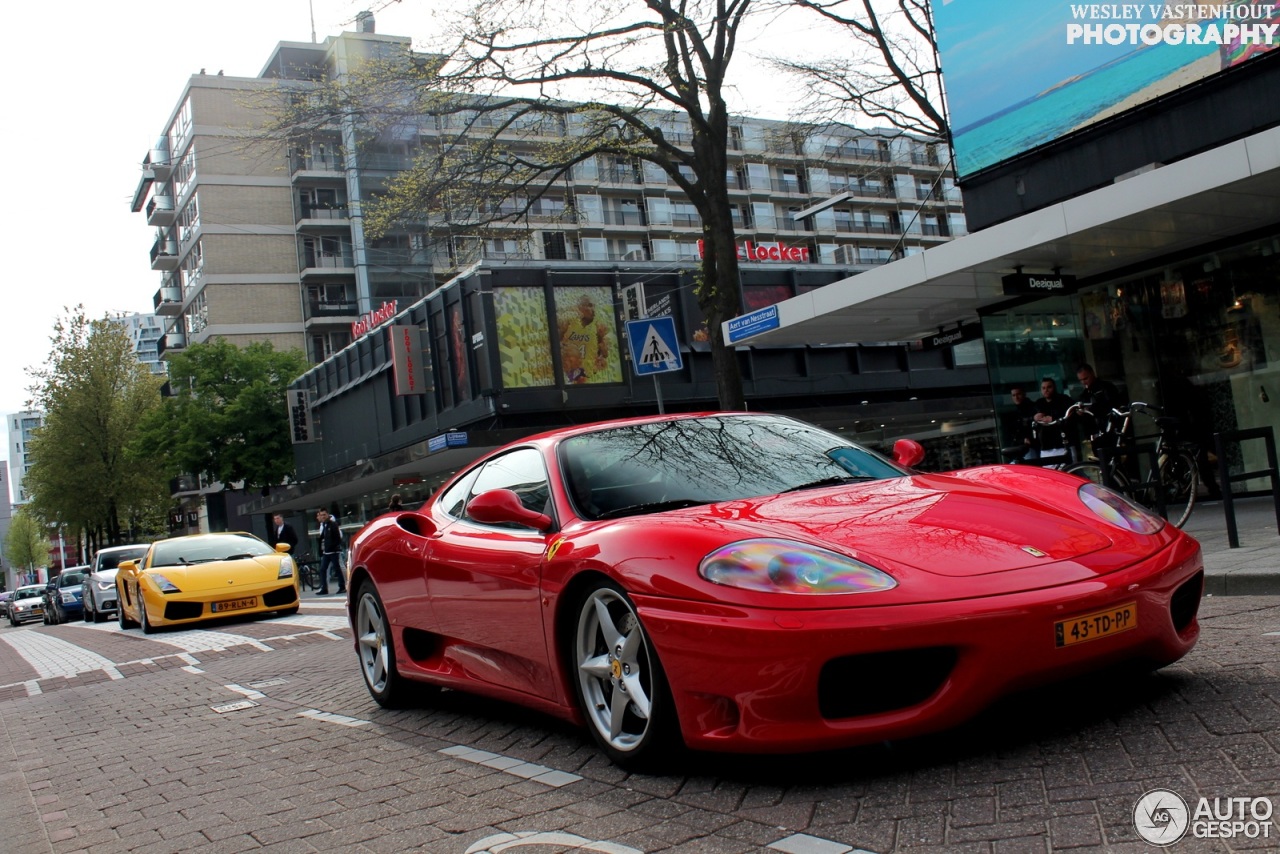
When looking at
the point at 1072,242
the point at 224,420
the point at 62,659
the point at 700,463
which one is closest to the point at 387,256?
the point at 224,420

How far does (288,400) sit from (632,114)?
96.0ft

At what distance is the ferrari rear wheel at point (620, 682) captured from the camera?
363 centimetres

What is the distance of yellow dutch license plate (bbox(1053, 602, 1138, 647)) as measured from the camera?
10.6 feet

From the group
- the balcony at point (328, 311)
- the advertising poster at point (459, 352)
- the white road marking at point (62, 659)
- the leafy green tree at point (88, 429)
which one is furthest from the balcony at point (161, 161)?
the white road marking at point (62, 659)

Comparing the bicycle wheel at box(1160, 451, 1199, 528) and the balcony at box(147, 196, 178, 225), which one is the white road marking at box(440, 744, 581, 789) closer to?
the bicycle wheel at box(1160, 451, 1199, 528)

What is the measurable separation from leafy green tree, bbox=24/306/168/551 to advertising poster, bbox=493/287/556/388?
28991mm

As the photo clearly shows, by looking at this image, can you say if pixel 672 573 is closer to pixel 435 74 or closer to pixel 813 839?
pixel 813 839

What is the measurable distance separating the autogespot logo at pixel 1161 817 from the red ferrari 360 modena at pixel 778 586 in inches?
19.5

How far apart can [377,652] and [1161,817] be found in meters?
4.33

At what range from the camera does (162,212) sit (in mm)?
74875

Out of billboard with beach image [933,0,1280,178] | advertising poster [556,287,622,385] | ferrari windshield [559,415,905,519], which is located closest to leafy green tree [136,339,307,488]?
advertising poster [556,287,622,385]

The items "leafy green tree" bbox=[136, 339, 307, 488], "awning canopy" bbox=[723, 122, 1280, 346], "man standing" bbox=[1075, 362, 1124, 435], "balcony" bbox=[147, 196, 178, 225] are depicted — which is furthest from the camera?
"balcony" bbox=[147, 196, 178, 225]

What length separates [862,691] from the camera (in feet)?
10.8

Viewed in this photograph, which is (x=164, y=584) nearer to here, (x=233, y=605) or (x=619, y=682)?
(x=233, y=605)
